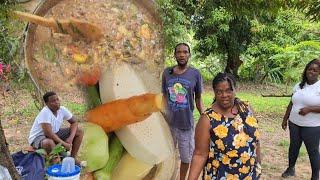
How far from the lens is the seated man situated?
3.93 metres

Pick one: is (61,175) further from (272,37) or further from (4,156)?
(272,37)

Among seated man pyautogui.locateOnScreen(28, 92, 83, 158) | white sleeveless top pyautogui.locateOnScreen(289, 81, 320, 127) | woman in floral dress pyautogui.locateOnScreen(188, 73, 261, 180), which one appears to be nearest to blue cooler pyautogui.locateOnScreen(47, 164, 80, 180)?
woman in floral dress pyautogui.locateOnScreen(188, 73, 261, 180)

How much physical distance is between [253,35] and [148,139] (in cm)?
963

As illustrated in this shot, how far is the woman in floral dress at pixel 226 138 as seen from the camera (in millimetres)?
2449

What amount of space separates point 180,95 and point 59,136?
130cm

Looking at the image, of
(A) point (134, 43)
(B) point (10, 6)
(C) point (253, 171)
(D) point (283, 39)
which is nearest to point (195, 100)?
(A) point (134, 43)

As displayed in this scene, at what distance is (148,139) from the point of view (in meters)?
3.46

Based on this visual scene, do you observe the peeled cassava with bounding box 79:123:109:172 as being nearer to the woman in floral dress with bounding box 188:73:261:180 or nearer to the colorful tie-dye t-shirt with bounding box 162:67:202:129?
the colorful tie-dye t-shirt with bounding box 162:67:202:129

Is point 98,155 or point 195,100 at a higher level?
point 195,100

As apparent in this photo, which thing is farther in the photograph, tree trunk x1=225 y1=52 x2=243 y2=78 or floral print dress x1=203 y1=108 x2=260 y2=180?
tree trunk x1=225 y1=52 x2=243 y2=78

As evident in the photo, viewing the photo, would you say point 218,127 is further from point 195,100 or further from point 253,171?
point 195,100

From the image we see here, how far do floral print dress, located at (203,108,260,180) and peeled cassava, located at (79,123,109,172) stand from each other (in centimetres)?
114

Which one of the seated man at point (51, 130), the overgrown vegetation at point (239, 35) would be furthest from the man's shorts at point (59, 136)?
the overgrown vegetation at point (239, 35)

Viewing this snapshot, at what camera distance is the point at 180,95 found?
3766 mm
